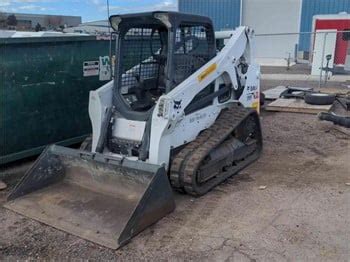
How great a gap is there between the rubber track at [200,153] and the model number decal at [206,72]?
2.32ft

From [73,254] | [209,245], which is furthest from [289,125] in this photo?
[73,254]

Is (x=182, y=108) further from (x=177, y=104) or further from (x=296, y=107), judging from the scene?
(x=296, y=107)

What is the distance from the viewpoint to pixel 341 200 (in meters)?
4.91

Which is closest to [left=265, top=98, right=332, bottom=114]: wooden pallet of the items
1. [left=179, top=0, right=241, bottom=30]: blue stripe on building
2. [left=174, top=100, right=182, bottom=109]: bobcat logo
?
[left=174, top=100, right=182, bottom=109]: bobcat logo

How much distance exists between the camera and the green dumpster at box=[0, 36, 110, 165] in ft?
19.1

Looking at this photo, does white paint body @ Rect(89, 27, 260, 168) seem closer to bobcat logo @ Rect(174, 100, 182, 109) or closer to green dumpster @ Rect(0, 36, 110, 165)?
bobcat logo @ Rect(174, 100, 182, 109)

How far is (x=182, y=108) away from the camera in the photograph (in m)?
4.88

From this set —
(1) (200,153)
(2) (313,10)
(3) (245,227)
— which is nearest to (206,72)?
(1) (200,153)

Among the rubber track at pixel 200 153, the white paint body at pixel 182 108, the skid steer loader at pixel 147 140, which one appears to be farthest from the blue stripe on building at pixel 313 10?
the rubber track at pixel 200 153

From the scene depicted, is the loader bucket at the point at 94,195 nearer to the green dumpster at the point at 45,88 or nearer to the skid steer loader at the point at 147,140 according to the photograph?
the skid steer loader at the point at 147,140

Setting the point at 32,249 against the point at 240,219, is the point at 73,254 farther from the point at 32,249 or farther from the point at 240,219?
the point at 240,219

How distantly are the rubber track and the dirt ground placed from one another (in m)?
0.16

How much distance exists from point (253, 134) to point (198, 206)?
82.8 inches

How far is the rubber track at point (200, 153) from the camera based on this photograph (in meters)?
4.76
